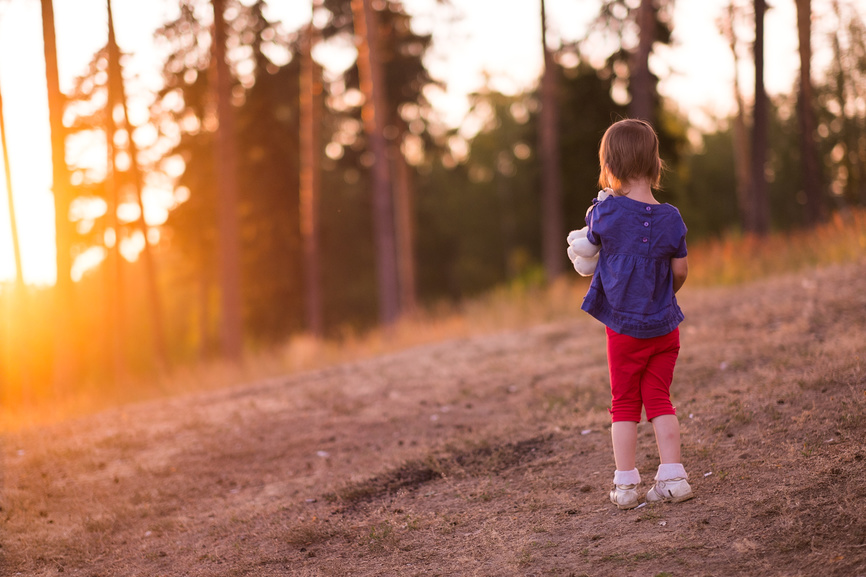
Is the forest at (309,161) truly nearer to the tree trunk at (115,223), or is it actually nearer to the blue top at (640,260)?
the tree trunk at (115,223)

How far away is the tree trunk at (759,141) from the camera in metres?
16.5

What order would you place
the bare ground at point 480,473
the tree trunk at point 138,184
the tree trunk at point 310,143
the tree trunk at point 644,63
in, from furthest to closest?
1. the tree trunk at point 310,143
2. the tree trunk at point 138,184
3. the tree trunk at point 644,63
4. the bare ground at point 480,473

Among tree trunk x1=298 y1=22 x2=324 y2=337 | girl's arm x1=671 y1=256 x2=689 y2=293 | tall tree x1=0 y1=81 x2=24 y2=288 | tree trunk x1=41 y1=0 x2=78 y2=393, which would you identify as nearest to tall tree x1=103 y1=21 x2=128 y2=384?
tall tree x1=0 y1=81 x2=24 y2=288

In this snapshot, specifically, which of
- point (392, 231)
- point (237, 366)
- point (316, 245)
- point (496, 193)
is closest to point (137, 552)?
point (237, 366)

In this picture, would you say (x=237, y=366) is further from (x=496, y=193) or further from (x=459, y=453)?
(x=496, y=193)

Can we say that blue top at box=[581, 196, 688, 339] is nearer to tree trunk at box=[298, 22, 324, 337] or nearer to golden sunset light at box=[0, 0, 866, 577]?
golden sunset light at box=[0, 0, 866, 577]

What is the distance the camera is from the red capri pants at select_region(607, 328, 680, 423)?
3.85 meters

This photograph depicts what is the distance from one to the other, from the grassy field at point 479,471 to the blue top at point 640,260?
1.02m

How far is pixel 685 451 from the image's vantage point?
463cm

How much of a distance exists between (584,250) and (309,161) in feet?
63.5

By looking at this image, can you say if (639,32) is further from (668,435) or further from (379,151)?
(668,435)

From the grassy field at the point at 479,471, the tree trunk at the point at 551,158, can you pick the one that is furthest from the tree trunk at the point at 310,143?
the grassy field at the point at 479,471

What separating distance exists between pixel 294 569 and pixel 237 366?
1030cm

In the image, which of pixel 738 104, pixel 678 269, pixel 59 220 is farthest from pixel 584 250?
pixel 738 104
